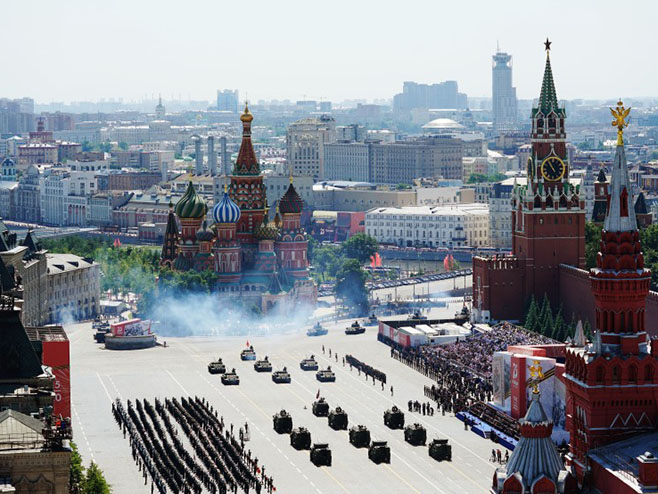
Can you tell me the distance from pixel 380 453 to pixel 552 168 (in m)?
51.6

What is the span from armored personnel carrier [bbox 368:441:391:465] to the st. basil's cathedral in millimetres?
63071

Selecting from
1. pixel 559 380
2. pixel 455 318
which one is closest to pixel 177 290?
pixel 455 318

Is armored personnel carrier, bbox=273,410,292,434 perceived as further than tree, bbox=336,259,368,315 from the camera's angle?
No

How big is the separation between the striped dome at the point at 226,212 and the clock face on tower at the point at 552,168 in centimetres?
3117

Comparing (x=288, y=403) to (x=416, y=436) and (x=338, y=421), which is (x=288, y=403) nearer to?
(x=338, y=421)

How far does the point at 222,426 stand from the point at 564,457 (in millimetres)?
34192

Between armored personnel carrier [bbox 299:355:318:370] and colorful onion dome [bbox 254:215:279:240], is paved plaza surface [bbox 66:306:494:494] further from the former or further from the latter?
colorful onion dome [bbox 254:215:279:240]

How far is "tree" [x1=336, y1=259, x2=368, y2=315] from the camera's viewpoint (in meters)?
163

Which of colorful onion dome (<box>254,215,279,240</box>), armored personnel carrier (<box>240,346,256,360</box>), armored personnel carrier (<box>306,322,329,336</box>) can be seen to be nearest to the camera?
armored personnel carrier (<box>240,346,256,360</box>)

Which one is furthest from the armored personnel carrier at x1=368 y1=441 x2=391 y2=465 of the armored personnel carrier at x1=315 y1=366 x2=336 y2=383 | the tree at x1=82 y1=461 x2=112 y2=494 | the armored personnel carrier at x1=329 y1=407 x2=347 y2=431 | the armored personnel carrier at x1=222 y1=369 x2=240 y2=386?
the armored personnel carrier at x1=222 y1=369 x2=240 y2=386

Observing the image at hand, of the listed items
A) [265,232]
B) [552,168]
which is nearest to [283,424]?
[552,168]

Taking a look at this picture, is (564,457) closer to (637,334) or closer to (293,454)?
(637,334)

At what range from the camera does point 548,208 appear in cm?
13950

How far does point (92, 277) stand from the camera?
161125 mm
